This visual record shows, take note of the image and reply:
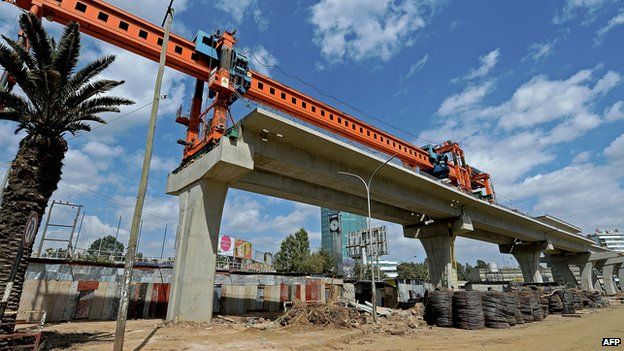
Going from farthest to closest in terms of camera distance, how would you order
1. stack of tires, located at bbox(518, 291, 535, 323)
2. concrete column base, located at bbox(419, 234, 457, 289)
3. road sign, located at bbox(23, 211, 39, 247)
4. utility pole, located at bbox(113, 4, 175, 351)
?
concrete column base, located at bbox(419, 234, 457, 289), stack of tires, located at bbox(518, 291, 535, 323), utility pole, located at bbox(113, 4, 175, 351), road sign, located at bbox(23, 211, 39, 247)

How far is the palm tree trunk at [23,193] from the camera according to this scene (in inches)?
385

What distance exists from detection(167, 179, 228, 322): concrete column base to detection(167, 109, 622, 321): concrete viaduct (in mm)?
47

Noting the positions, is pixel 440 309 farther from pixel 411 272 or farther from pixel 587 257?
pixel 411 272

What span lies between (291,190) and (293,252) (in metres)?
47.3

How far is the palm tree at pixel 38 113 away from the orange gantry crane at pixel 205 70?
19.5ft

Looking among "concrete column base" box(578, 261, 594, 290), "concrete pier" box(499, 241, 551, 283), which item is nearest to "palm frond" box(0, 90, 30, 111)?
"concrete pier" box(499, 241, 551, 283)

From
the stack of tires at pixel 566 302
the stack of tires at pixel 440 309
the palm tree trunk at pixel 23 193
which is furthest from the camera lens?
the stack of tires at pixel 566 302

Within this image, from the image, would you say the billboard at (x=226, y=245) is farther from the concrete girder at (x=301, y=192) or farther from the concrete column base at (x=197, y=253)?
the concrete column base at (x=197, y=253)

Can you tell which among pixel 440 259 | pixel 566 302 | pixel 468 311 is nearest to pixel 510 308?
pixel 468 311

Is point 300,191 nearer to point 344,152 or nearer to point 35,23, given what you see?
point 344,152

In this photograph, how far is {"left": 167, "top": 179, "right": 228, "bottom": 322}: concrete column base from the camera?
16016mm

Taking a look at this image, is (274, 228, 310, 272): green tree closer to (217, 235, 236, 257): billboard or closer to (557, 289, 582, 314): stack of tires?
(217, 235, 236, 257): billboard

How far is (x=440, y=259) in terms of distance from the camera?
32969 millimetres

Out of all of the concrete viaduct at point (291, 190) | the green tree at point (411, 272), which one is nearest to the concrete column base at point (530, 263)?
the concrete viaduct at point (291, 190)
